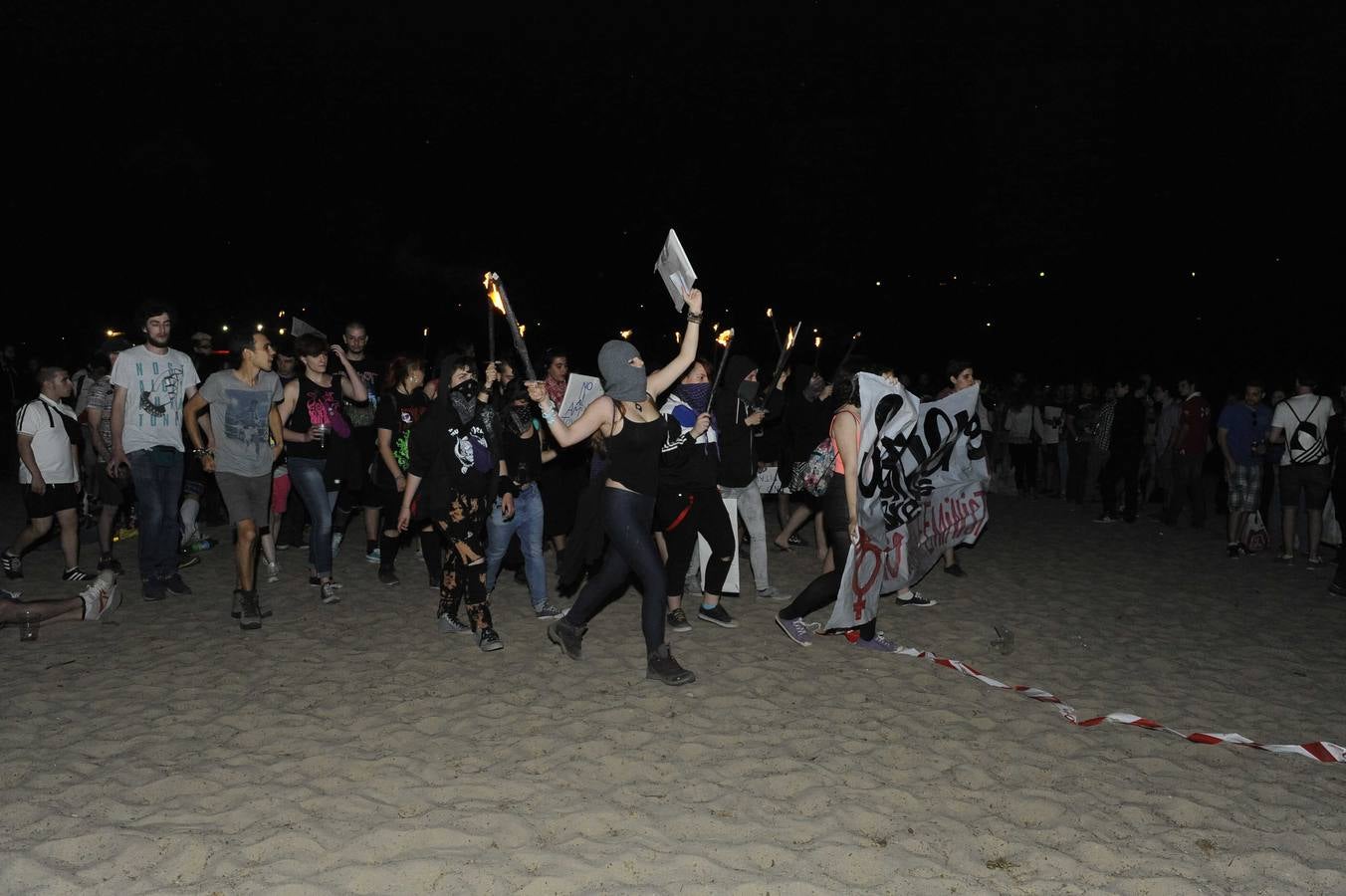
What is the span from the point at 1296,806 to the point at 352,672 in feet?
16.7

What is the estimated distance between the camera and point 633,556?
570 cm

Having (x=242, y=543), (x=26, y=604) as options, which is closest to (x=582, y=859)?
(x=242, y=543)

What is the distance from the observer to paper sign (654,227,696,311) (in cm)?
621

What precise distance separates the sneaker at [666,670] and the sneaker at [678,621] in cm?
114

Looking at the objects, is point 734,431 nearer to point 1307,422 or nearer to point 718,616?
Result: point 718,616

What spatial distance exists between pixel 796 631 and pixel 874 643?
0.53 m

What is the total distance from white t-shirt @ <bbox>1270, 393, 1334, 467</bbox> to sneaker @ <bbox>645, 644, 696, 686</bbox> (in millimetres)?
7208

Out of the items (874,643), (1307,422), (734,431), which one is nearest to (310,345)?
(734,431)

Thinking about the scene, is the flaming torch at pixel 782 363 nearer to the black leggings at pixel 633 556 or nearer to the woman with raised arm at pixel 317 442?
the black leggings at pixel 633 556

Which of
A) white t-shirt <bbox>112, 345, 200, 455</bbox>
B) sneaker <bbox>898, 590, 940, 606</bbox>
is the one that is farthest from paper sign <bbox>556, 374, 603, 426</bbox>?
sneaker <bbox>898, 590, 940, 606</bbox>

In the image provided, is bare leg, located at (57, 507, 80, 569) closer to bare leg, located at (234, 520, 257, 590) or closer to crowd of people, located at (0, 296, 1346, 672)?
crowd of people, located at (0, 296, 1346, 672)

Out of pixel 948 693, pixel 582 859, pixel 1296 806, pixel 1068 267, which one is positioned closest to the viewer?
pixel 582 859

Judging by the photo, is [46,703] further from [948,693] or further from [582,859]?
[948,693]

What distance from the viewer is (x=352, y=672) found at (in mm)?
6031
